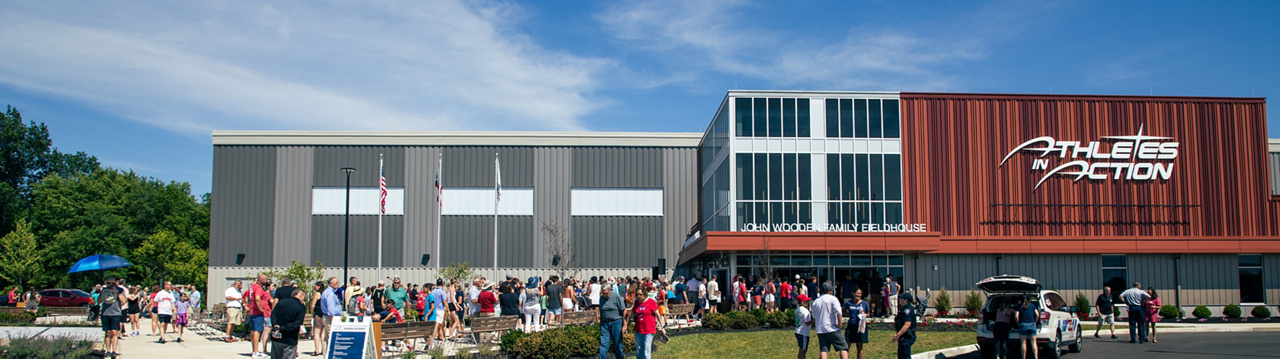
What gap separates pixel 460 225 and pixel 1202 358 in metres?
30.2

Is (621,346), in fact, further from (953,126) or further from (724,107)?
(953,126)

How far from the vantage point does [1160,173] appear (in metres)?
31.0

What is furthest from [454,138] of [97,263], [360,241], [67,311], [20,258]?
[20,258]

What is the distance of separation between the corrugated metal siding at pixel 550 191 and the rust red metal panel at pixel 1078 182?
15944 mm


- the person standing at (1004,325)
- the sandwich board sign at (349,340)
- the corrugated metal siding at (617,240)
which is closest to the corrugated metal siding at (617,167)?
the corrugated metal siding at (617,240)

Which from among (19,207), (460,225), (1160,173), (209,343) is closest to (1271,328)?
(1160,173)

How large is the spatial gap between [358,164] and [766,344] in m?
27.4

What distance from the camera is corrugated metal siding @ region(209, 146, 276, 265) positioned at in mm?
40281

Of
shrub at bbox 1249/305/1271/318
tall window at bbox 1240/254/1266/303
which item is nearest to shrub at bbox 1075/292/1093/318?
shrub at bbox 1249/305/1271/318

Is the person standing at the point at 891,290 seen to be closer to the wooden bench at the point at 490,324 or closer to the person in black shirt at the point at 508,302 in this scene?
the person in black shirt at the point at 508,302

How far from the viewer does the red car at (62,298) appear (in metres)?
41.8

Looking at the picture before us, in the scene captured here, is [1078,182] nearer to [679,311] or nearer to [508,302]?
[679,311]

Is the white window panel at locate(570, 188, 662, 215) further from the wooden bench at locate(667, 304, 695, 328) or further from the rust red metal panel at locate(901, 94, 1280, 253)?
the wooden bench at locate(667, 304, 695, 328)

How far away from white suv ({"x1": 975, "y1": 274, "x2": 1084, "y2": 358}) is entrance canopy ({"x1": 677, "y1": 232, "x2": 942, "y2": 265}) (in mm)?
12077
